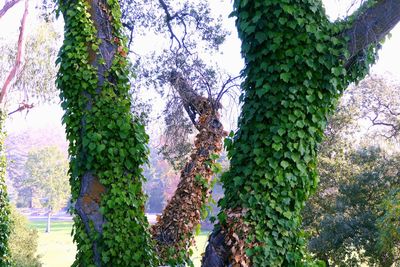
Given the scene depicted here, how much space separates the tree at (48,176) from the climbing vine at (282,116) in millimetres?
29238

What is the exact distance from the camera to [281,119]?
14.4ft

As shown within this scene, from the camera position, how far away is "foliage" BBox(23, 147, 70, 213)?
3212 cm

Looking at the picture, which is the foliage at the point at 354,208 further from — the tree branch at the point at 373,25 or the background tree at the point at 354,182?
the tree branch at the point at 373,25

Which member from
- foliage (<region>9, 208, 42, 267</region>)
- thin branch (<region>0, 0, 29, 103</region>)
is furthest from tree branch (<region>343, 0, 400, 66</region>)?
foliage (<region>9, 208, 42, 267</region>)

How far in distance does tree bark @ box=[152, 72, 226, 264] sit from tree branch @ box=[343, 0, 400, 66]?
399 centimetres

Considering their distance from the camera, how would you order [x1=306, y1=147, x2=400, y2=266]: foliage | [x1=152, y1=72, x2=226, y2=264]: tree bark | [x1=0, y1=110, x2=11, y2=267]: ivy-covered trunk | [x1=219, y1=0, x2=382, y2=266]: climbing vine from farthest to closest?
1. [x1=306, y1=147, x2=400, y2=266]: foliage
2. [x1=0, y1=110, x2=11, y2=267]: ivy-covered trunk
3. [x1=152, y1=72, x2=226, y2=264]: tree bark
4. [x1=219, y1=0, x2=382, y2=266]: climbing vine

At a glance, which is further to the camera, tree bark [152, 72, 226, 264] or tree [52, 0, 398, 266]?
tree bark [152, 72, 226, 264]


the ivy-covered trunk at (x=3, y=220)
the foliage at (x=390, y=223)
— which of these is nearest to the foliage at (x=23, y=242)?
the ivy-covered trunk at (x=3, y=220)

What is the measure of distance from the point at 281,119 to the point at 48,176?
98.6ft

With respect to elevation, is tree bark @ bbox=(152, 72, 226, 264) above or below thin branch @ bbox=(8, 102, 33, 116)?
below

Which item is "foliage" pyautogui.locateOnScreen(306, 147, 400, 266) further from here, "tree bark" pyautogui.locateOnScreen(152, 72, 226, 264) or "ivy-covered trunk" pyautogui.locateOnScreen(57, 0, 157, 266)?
"ivy-covered trunk" pyautogui.locateOnScreen(57, 0, 157, 266)

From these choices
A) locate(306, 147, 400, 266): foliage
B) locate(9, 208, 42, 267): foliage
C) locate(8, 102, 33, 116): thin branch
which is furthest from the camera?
locate(8, 102, 33, 116): thin branch

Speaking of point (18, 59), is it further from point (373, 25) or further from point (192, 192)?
point (373, 25)

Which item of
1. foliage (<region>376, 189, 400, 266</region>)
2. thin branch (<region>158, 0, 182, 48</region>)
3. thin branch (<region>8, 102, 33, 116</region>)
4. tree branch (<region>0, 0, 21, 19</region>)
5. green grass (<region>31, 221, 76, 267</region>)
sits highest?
tree branch (<region>0, 0, 21, 19</region>)
